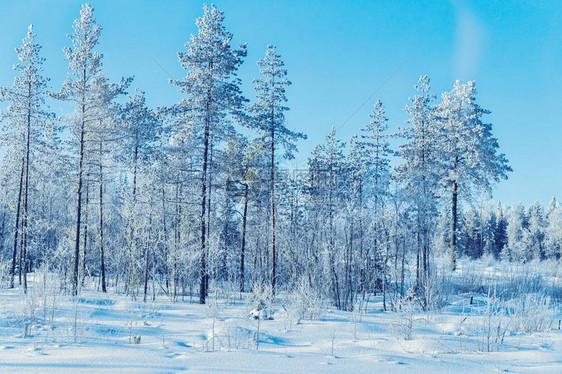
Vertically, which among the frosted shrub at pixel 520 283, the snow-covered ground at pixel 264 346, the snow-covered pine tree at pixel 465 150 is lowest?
the frosted shrub at pixel 520 283

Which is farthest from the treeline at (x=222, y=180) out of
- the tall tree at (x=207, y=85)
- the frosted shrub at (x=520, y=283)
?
the frosted shrub at (x=520, y=283)

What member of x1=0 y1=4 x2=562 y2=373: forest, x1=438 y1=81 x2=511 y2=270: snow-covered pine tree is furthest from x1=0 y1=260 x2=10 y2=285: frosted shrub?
x1=438 y1=81 x2=511 y2=270: snow-covered pine tree

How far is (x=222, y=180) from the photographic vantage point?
74.1 ft

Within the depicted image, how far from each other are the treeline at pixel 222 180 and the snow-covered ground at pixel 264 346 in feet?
8.20

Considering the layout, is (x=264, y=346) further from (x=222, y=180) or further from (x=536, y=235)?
(x=536, y=235)

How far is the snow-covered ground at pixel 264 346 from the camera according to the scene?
5.34 m

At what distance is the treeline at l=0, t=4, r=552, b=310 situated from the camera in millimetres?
17172

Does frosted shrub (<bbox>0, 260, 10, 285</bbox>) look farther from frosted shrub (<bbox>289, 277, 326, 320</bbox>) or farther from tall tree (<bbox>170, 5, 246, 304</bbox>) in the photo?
frosted shrub (<bbox>289, 277, 326, 320</bbox>)

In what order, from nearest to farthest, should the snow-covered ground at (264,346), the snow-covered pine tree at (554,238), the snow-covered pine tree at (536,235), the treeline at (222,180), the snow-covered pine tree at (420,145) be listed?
1. the snow-covered ground at (264,346)
2. the treeline at (222,180)
3. the snow-covered pine tree at (420,145)
4. the snow-covered pine tree at (554,238)
5. the snow-covered pine tree at (536,235)

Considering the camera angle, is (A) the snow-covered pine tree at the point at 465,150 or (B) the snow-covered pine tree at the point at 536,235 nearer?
(A) the snow-covered pine tree at the point at 465,150

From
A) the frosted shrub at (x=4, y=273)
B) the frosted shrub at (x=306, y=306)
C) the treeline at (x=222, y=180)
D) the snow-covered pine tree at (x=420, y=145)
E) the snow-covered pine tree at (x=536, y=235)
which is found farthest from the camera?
the snow-covered pine tree at (x=536, y=235)

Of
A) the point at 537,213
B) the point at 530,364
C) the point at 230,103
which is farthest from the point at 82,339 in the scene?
the point at 537,213

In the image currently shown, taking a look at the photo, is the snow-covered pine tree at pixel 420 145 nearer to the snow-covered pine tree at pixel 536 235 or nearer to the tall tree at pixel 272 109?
the tall tree at pixel 272 109

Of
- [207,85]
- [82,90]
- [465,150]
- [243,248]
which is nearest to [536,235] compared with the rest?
[465,150]
